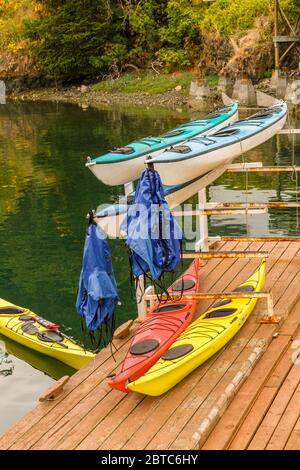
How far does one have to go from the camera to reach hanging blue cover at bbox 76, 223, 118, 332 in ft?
25.8

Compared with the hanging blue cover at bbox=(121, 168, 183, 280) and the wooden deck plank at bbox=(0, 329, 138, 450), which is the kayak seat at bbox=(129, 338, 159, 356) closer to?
the wooden deck plank at bbox=(0, 329, 138, 450)

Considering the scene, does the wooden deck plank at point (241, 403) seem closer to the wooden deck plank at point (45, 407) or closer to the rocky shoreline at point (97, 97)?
the wooden deck plank at point (45, 407)

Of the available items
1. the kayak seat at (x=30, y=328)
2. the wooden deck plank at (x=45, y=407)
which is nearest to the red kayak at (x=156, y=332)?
the wooden deck plank at (x=45, y=407)

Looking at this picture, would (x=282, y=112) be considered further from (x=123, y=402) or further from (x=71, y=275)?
(x=123, y=402)

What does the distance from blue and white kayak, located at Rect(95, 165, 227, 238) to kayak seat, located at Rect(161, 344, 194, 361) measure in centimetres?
158

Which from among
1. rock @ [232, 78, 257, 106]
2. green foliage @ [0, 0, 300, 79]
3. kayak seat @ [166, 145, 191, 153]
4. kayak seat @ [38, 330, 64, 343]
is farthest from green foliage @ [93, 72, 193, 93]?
kayak seat @ [166, 145, 191, 153]

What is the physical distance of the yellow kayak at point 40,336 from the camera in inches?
409

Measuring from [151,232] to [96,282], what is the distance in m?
0.81

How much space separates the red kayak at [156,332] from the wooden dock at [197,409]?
243 mm

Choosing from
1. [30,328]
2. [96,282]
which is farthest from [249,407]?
[30,328]

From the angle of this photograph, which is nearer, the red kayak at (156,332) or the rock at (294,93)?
the red kayak at (156,332)

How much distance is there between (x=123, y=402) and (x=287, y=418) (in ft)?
5.32
